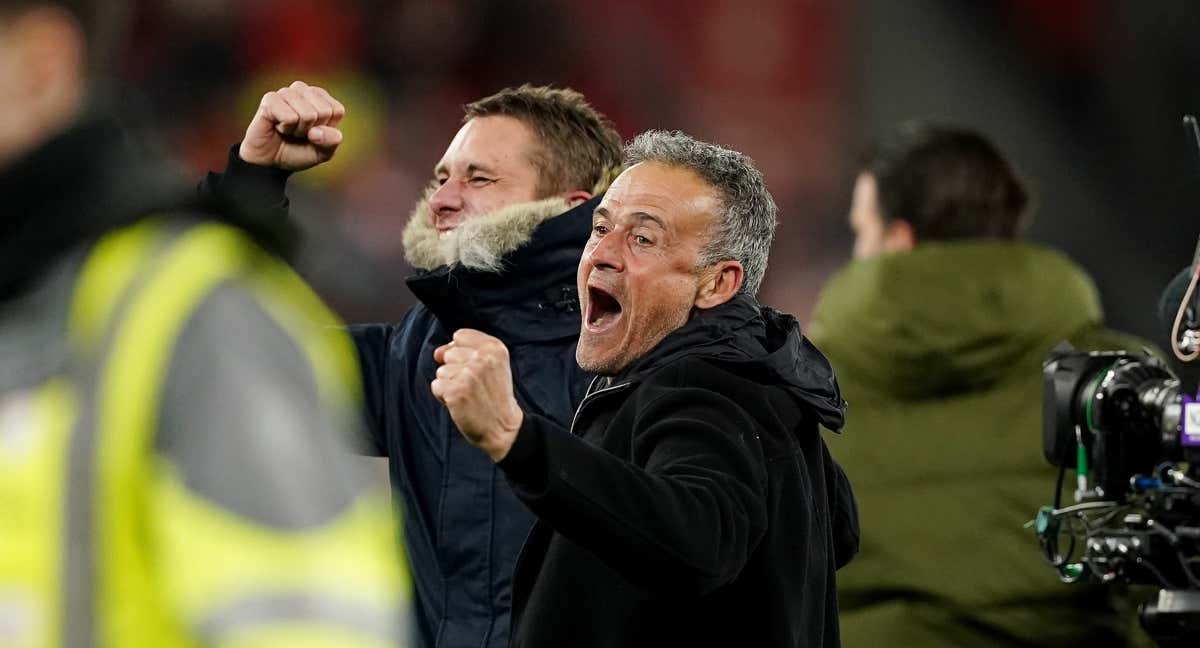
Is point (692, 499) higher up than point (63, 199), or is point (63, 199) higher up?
point (63, 199)

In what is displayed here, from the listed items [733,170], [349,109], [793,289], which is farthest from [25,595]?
[349,109]

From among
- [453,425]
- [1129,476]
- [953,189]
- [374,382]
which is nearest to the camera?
[453,425]

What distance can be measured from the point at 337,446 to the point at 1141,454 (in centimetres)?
257

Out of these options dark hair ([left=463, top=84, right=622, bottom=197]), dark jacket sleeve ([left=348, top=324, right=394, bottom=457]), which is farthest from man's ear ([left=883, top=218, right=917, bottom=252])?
dark jacket sleeve ([left=348, top=324, right=394, bottom=457])

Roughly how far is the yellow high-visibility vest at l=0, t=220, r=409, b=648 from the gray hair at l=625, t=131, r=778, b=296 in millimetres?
1504

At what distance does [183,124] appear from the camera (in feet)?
25.4

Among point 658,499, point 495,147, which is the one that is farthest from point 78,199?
point 495,147

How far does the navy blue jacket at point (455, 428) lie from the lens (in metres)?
2.84

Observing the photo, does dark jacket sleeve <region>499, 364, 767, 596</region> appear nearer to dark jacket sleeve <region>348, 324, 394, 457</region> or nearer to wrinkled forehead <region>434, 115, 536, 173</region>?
dark jacket sleeve <region>348, 324, 394, 457</region>

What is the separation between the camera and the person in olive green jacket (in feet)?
12.5

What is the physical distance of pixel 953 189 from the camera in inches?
165

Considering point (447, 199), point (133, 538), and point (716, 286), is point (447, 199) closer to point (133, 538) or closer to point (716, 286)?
point (716, 286)

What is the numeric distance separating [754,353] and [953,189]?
6.21ft

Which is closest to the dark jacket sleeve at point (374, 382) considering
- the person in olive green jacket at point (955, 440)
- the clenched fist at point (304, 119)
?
the clenched fist at point (304, 119)
